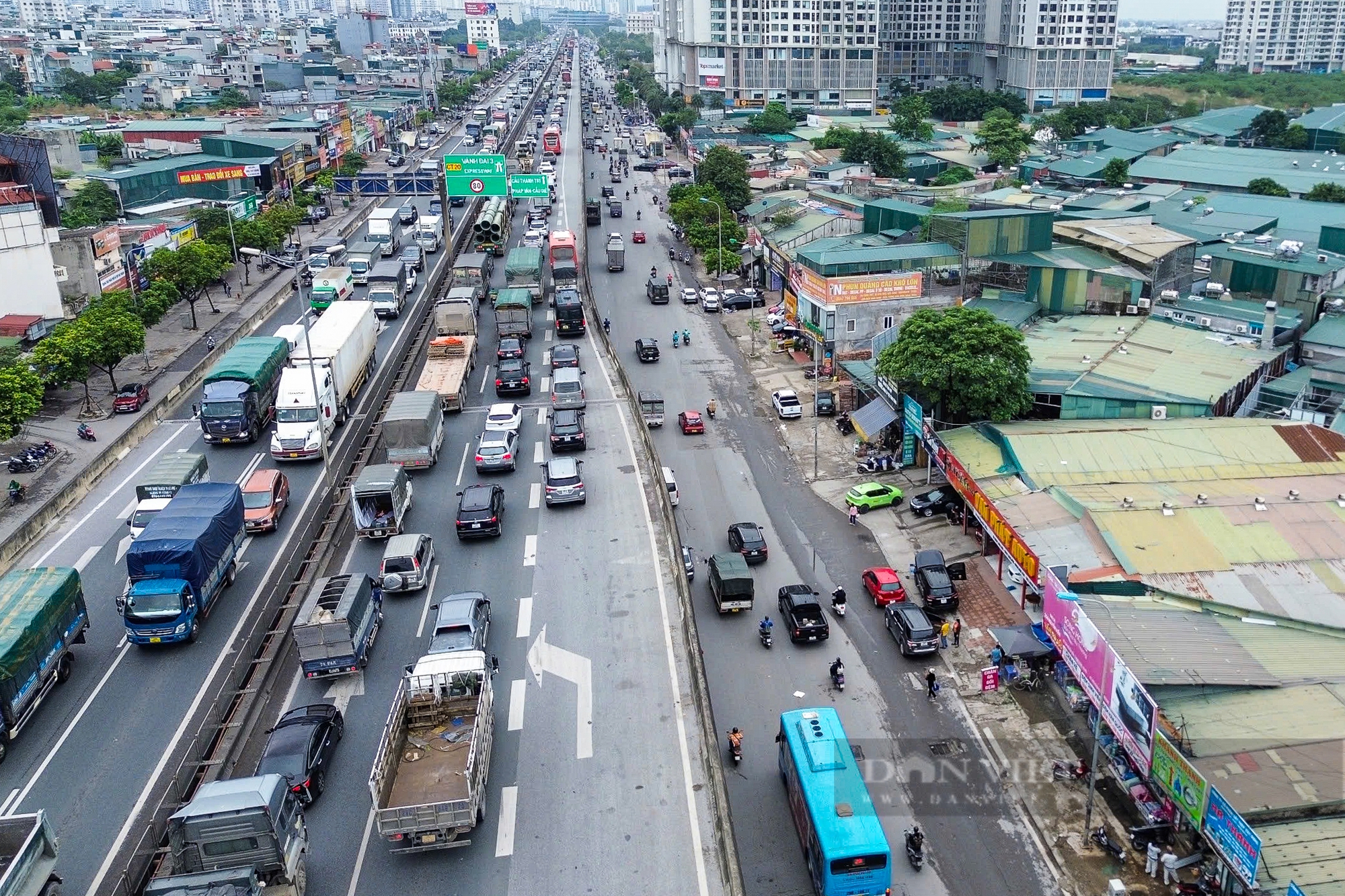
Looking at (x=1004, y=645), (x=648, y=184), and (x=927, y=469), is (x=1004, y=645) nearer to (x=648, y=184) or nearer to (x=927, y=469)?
(x=927, y=469)

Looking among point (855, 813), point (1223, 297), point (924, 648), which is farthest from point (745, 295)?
point (855, 813)

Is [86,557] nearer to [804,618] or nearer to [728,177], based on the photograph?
[804,618]

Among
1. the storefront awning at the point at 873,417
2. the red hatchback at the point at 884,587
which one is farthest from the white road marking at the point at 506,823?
the storefront awning at the point at 873,417

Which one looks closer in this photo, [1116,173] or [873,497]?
[873,497]

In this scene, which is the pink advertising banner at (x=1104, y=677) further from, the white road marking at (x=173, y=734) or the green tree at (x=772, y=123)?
the green tree at (x=772, y=123)

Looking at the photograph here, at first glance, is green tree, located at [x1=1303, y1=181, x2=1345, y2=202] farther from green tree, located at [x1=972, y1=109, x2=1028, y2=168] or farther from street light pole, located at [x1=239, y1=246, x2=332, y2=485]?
street light pole, located at [x1=239, y1=246, x2=332, y2=485]

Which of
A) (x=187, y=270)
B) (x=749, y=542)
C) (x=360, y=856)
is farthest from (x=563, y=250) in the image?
(x=360, y=856)

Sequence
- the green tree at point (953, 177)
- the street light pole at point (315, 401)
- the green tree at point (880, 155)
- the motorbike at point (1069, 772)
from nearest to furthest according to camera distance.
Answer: the motorbike at point (1069, 772) < the street light pole at point (315, 401) < the green tree at point (953, 177) < the green tree at point (880, 155)
